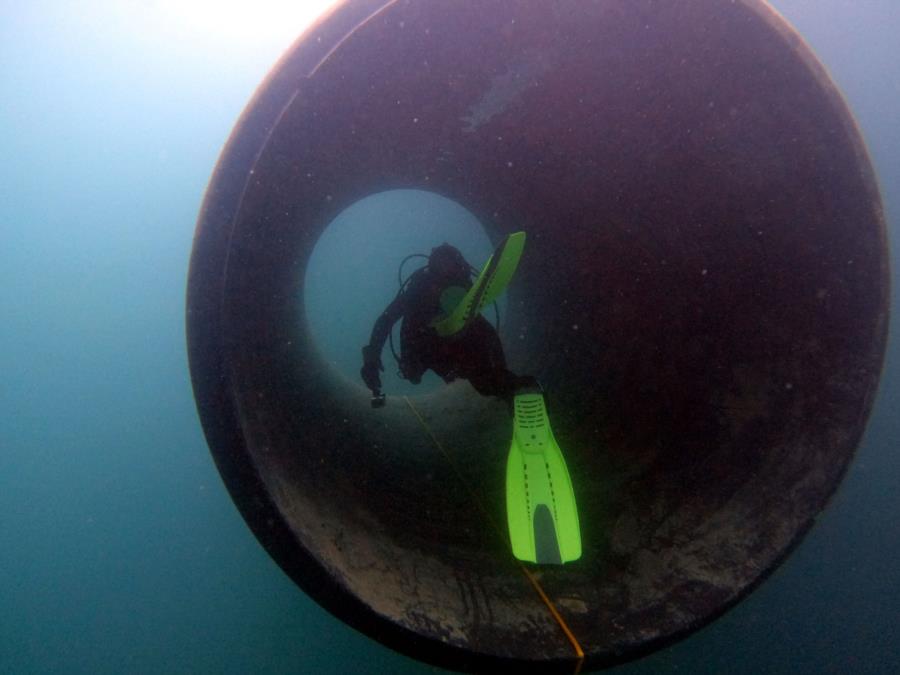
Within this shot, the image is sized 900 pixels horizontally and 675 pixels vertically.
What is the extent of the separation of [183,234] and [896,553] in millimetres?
3540

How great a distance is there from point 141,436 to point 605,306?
7.27 feet

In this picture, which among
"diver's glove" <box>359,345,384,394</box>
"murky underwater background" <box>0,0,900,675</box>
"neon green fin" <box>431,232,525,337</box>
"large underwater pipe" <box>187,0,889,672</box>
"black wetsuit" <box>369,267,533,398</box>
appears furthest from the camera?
"diver's glove" <box>359,345,384,394</box>

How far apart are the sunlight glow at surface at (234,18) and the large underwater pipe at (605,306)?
31.0 inches

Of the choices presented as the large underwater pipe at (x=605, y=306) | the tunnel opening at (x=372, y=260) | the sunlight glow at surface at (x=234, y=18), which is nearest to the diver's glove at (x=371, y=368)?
the large underwater pipe at (x=605, y=306)

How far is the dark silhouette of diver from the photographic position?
262cm

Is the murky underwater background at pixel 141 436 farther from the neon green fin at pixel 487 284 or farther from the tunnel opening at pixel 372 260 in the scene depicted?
the tunnel opening at pixel 372 260

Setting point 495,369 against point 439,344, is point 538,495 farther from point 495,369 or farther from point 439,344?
point 439,344

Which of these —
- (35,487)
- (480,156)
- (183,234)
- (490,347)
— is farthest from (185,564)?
(480,156)

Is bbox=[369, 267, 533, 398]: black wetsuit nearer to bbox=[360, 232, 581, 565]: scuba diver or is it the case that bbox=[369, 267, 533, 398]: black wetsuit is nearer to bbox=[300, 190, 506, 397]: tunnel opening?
bbox=[360, 232, 581, 565]: scuba diver

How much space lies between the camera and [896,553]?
246 cm

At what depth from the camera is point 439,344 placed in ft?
9.48

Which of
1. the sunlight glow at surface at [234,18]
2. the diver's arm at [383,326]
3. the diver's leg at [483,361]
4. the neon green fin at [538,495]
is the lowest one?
the neon green fin at [538,495]

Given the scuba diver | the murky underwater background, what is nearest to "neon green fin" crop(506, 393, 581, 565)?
the scuba diver

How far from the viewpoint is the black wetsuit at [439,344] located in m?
2.60
